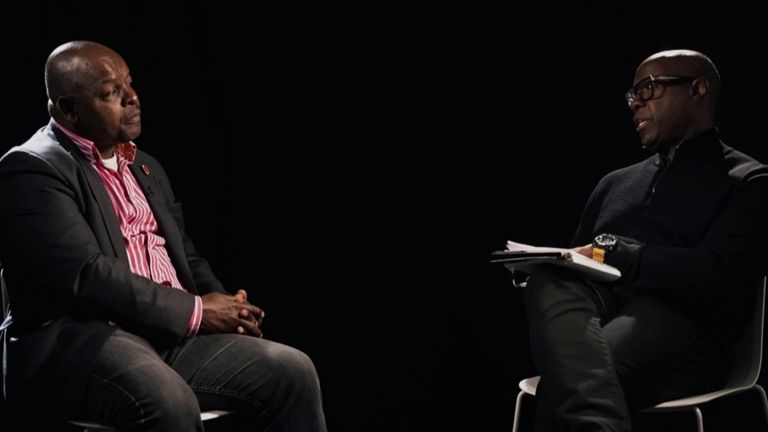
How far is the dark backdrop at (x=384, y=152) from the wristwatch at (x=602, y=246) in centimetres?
81

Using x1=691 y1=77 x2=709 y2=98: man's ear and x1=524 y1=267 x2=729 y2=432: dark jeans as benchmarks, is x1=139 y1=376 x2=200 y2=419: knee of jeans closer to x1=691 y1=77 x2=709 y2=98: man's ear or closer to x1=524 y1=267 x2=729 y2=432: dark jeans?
x1=524 y1=267 x2=729 y2=432: dark jeans

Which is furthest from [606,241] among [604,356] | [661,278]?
[604,356]

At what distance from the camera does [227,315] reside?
8.27 ft

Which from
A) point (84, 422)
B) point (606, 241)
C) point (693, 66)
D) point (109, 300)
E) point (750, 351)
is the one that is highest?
point (693, 66)

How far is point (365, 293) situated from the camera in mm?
3596

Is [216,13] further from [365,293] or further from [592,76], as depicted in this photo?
[592,76]

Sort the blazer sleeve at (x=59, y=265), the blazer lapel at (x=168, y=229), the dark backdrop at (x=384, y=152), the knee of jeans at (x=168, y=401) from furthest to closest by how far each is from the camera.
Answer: the dark backdrop at (x=384, y=152), the blazer lapel at (x=168, y=229), the blazer sleeve at (x=59, y=265), the knee of jeans at (x=168, y=401)

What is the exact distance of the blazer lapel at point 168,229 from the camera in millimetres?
2658

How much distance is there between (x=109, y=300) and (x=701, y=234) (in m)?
1.58

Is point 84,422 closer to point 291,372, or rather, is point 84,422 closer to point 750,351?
point 291,372

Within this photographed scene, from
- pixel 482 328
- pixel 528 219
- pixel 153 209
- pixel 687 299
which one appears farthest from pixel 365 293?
pixel 687 299

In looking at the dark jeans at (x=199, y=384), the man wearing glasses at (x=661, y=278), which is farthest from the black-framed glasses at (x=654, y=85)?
the dark jeans at (x=199, y=384)

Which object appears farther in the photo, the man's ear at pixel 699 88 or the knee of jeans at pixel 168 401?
the man's ear at pixel 699 88

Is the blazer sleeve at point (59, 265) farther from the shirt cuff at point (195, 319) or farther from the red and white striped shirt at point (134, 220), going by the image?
the red and white striped shirt at point (134, 220)
